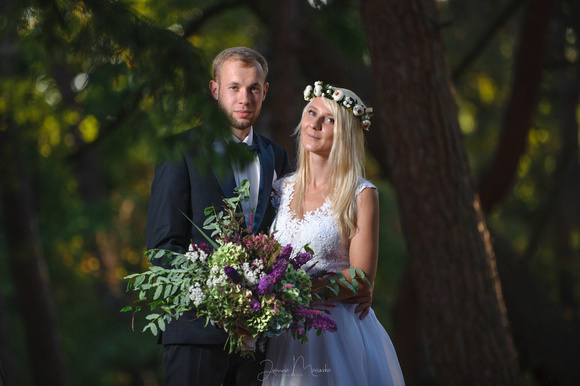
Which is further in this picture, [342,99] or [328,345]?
[342,99]

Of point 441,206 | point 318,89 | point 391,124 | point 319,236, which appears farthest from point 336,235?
point 391,124

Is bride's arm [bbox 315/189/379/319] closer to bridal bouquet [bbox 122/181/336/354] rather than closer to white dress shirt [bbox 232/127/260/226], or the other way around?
bridal bouquet [bbox 122/181/336/354]

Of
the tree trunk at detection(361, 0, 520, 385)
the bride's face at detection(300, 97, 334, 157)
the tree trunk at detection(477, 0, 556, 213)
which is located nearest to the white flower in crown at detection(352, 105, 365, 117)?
the bride's face at detection(300, 97, 334, 157)

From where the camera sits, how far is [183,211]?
3.12 metres

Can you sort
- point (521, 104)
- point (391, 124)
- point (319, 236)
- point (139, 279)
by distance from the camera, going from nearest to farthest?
point (139, 279) < point (319, 236) < point (391, 124) < point (521, 104)

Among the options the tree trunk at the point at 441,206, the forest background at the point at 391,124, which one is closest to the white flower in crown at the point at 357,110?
the forest background at the point at 391,124

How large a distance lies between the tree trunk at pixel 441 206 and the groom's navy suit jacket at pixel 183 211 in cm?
247

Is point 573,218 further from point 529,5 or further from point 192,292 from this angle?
point 192,292

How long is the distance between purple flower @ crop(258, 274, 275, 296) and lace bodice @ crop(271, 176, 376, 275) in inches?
23.7

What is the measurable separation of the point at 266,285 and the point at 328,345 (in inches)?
27.8

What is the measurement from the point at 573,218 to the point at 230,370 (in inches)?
527

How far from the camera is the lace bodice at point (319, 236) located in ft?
10.9

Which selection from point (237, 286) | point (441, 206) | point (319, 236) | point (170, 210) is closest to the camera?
point (237, 286)

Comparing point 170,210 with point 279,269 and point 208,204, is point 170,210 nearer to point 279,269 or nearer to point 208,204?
point 208,204
